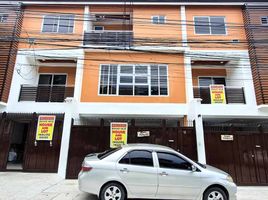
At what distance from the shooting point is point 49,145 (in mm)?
8773

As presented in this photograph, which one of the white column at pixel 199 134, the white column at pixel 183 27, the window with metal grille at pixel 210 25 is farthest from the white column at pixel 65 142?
the window with metal grille at pixel 210 25

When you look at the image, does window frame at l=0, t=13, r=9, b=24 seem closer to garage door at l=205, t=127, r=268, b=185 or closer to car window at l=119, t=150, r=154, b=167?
car window at l=119, t=150, r=154, b=167

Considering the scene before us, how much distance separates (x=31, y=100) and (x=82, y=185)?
297 inches

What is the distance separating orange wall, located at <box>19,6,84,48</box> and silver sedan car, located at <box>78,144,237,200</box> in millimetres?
8422

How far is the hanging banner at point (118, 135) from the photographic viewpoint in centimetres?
858

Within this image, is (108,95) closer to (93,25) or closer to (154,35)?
(154,35)

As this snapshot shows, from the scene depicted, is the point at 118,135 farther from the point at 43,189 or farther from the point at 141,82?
the point at 141,82

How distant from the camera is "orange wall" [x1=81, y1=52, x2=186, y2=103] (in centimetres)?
1080

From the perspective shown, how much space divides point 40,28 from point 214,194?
12482 mm

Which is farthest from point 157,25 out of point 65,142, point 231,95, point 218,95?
point 65,142

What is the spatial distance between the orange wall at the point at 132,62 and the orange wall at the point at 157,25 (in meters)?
0.96

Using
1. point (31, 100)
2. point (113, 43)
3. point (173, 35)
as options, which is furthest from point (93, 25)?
point (31, 100)

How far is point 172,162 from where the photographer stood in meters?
5.38

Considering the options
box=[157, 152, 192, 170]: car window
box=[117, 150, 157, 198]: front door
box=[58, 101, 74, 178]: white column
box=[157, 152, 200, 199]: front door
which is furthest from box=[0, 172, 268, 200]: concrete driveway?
box=[157, 152, 192, 170]: car window
